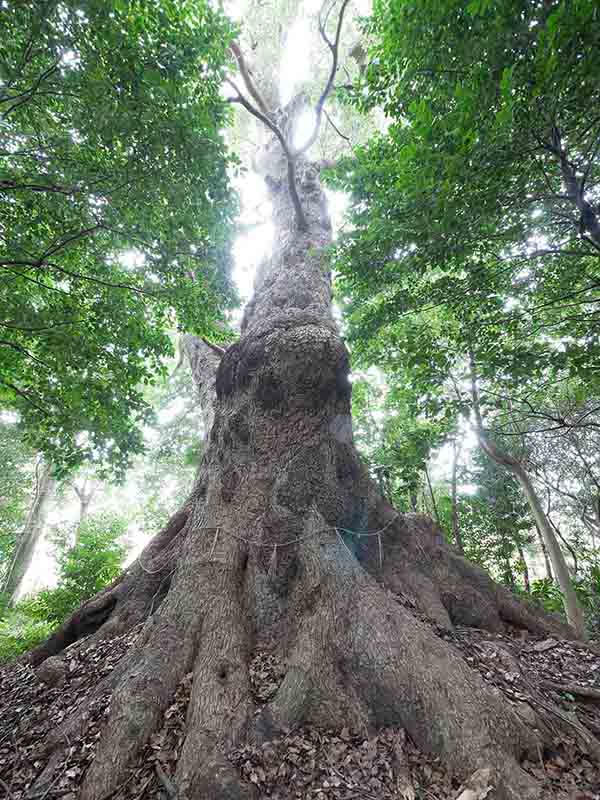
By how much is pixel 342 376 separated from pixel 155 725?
316 centimetres

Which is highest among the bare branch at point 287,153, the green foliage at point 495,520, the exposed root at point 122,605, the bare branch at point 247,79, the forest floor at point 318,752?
the bare branch at point 247,79

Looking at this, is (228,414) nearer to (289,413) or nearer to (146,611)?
(289,413)

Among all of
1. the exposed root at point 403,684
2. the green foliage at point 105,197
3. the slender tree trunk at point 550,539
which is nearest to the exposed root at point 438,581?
the exposed root at point 403,684

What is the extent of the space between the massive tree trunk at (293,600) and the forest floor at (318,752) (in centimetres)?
10

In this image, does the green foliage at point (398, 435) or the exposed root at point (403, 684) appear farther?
the green foliage at point (398, 435)

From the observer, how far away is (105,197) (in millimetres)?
3367

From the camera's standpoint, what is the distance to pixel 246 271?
7.45 metres

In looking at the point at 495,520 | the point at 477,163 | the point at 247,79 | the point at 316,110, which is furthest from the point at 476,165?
the point at 495,520

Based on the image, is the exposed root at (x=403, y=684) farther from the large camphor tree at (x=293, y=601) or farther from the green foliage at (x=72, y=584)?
the green foliage at (x=72, y=584)

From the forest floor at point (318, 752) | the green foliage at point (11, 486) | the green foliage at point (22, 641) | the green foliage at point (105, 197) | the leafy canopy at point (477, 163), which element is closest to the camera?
the forest floor at point (318, 752)

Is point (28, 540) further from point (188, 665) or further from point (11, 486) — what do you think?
point (188, 665)

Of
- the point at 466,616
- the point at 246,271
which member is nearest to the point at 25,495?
the point at 246,271

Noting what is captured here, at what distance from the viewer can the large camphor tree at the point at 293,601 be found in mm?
2164

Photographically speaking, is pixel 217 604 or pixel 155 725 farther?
pixel 217 604
